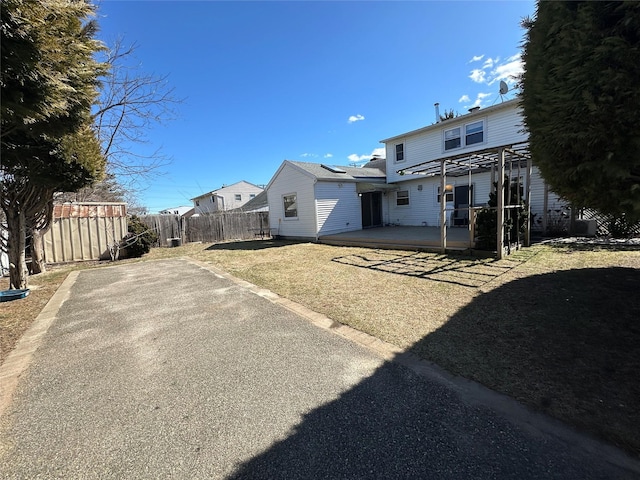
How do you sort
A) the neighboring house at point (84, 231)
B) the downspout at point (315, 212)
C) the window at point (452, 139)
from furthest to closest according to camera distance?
1. the window at point (452, 139)
2. the downspout at point (315, 212)
3. the neighboring house at point (84, 231)

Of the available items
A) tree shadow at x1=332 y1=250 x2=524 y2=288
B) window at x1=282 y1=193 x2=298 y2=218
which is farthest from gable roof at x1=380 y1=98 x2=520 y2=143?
tree shadow at x1=332 y1=250 x2=524 y2=288

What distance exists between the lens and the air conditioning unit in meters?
9.95

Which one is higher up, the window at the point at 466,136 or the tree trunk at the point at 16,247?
the window at the point at 466,136

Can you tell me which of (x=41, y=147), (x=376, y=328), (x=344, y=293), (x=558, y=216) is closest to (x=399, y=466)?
(x=376, y=328)

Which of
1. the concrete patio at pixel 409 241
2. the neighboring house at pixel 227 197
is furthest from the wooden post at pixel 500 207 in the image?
the neighboring house at pixel 227 197

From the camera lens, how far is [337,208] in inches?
557

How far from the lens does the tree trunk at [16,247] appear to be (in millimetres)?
6105

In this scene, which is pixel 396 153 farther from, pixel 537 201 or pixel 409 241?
pixel 409 241

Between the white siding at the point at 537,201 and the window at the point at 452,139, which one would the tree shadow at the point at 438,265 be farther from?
the window at the point at 452,139

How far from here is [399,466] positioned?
5.35 feet

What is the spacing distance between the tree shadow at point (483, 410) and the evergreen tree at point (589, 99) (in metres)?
1.45

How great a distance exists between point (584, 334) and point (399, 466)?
2964mm

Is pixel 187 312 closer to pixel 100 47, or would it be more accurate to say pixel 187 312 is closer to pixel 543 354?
pixel 100 47

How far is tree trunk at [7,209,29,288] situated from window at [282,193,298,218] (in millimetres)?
10043
